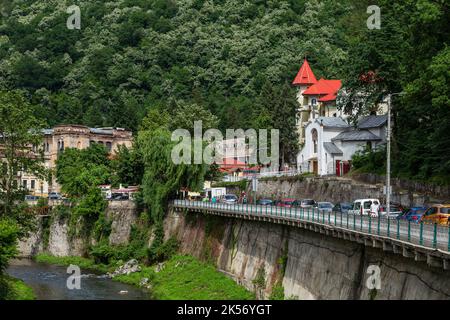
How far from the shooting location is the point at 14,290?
55469 millimetres

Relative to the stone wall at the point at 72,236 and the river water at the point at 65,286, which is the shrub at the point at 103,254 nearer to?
the stone wall at the point at 72,236

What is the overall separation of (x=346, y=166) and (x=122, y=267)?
2454cm

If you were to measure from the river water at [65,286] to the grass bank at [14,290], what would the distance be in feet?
3.33

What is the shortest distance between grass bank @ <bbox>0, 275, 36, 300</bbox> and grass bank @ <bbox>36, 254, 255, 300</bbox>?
9.47 meters

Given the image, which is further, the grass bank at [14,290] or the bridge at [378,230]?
the grass bank at [14,290]

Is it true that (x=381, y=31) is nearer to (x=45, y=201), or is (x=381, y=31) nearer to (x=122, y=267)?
(x=122, y=267)

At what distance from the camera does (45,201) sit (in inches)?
3725

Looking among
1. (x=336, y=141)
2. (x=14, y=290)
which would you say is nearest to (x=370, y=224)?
(x=14, y=290)

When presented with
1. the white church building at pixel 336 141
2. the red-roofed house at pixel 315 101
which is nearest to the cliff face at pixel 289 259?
the white church building at pixel 336 141

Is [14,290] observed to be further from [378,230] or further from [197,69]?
[197,69]

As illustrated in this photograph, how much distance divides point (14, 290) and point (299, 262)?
70.3 ft

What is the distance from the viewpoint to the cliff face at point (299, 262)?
3309cm

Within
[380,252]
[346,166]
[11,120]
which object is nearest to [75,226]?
[11,120]

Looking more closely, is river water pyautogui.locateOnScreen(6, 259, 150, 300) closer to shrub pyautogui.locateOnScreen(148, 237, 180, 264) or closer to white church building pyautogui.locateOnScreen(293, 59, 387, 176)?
shrub pyautogui.locateOnScreen(148, 237, 180, 264)
